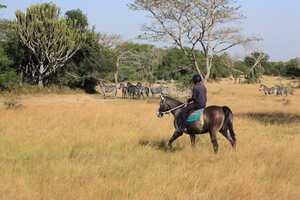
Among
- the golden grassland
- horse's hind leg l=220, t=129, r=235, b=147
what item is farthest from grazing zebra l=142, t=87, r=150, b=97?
horse's hind leg l=220, t=129, r=235, b=147

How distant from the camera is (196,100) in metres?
10.4

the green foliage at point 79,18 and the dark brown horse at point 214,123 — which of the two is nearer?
the dark brown horse at point 214,123

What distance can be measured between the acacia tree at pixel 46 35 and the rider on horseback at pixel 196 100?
33.9 metres

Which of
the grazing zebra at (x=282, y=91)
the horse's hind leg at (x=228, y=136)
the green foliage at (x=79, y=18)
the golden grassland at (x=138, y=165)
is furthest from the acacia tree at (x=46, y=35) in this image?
the horse's hind leg at (x=228, y=136)

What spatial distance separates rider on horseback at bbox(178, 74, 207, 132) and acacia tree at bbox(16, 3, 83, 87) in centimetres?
3393

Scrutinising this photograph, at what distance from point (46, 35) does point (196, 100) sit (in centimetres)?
3491

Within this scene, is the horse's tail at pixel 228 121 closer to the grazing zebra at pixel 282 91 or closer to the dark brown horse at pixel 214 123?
the dark brown horse at pixel 214 123

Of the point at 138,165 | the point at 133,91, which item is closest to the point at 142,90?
the point at 133,91

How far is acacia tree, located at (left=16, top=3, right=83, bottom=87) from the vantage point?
42.8m

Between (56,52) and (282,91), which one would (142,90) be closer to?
(56,52)

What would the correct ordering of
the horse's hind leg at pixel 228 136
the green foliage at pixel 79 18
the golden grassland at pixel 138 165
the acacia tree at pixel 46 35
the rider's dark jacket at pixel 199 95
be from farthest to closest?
the green foliage at pixel 79 18, the acacia tree at pixel 46 35, the horse's hind leg at pixel 228 136, the rider's dark jacket at pixel 199 95, the golden grassland at pixel 138 165

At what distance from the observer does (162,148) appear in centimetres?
1127

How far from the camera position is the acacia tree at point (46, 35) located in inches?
1686

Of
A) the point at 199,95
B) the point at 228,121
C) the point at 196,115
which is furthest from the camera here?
the point at 228,121
